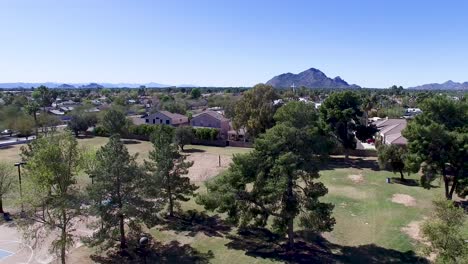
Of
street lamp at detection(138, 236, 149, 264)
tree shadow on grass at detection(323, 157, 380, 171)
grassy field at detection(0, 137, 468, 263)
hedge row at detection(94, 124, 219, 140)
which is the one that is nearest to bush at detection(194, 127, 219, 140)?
hedge row at detection(94, 124, 219, 140)

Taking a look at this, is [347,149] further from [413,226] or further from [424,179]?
[413,226]

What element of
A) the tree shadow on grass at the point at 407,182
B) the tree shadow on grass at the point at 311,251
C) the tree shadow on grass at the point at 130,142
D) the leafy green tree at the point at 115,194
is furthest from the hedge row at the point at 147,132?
the leafy green tree at the point at 115,194

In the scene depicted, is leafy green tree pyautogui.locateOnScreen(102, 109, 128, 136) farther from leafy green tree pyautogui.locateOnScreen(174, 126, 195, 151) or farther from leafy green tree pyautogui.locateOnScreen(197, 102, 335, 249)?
leafy green tree pyautogui.locateOnScreen(197, 102, 335, 249)

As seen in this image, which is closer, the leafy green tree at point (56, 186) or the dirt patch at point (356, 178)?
the leafy green tree at point (56, 186)

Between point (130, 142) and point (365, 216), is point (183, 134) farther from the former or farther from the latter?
point (365, 216)

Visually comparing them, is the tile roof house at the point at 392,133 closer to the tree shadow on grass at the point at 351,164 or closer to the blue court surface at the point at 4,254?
the tree shadow on grass at the point at 351,164

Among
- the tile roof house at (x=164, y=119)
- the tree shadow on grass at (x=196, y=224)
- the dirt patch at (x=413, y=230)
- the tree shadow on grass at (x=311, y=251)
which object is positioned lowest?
the tree shadow on grass at (x=196, y=224)

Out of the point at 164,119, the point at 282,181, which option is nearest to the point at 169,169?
the point at 282,181
